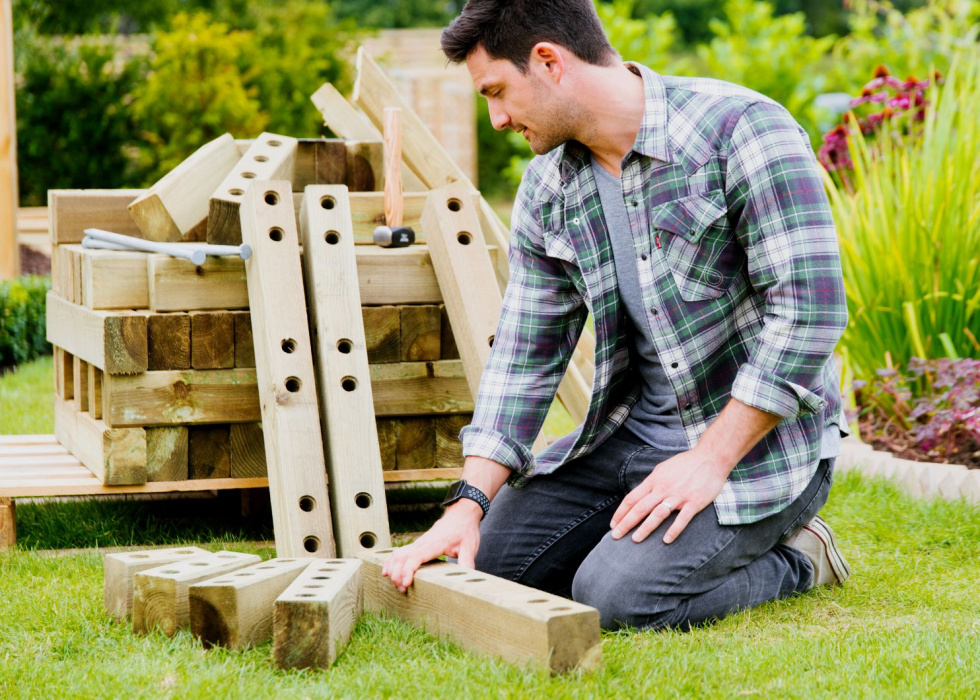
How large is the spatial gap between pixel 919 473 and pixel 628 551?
1823 mm

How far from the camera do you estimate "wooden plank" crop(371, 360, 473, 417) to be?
3.60 metres

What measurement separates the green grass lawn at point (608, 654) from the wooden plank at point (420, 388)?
0.98 meters

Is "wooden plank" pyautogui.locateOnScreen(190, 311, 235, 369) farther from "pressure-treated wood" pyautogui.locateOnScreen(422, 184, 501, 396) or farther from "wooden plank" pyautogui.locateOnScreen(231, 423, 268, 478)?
"pressure-treated wood" pyautogui.locateOnScreen(422, 184, 501, 396)

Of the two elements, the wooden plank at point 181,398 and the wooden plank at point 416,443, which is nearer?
the wooden plank at point 181,398

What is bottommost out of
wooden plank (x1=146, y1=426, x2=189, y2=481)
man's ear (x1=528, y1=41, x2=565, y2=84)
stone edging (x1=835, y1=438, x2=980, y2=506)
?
stone edging (x1=835, y1=438, x2=980, y2=506)

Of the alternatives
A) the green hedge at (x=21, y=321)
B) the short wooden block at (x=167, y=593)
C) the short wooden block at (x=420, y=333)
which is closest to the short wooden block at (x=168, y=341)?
the short wooden block at (x=420, y=333)

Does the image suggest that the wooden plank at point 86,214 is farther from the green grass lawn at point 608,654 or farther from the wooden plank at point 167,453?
the green grass lawn at point 608,654

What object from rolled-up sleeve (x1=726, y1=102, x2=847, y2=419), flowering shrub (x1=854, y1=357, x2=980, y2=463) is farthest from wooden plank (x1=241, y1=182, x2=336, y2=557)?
flowering shrub (x1=854, y1=357, x2=980, y2=463)

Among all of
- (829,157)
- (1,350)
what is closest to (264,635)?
(829,157)

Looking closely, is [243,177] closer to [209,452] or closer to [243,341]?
[243,341]

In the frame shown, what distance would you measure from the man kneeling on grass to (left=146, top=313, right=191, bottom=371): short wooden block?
1.00 metres

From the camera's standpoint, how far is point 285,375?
3.18 meters

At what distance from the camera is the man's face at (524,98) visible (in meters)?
2.68

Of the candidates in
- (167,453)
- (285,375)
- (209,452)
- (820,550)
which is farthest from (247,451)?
(820,550)
